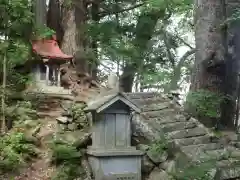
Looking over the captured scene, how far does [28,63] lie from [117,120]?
16.4ft

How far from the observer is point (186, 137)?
26.8ft

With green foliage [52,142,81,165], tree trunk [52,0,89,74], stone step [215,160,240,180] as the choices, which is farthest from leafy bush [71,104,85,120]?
tree trunk [52,0,89,74]

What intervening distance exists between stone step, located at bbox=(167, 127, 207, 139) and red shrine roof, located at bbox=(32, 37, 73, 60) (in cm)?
490

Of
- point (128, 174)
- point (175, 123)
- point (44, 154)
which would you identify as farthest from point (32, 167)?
point (175, 123)

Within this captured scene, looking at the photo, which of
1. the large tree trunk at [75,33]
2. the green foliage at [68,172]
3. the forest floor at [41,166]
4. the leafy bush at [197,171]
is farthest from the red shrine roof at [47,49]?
the leafy bush at [197,171]

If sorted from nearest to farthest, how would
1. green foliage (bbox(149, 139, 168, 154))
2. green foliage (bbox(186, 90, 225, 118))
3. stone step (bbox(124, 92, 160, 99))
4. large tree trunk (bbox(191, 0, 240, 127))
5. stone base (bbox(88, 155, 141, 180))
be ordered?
stone base (bbox(88, 155, 141, 180))
green foliage (bbox(149, 139, 168, 154))
green foliage (bbox(186, 90, 225, 118))
large tree trunk (bbox(191, 0, 240, 127))
stone step (bbox(124, 92, 160, 99))

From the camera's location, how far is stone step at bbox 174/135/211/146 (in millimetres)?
7832

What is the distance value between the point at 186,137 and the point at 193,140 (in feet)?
0.66

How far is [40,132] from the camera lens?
8695mm

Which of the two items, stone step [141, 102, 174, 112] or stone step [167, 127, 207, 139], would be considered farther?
stone step [141, 102, 174, 112]

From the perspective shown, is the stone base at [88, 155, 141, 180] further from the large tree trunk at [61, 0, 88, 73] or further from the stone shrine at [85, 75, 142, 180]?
the large tree trunk at [61, 0, 88, 73]

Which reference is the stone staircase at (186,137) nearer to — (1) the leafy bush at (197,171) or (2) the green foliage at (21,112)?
(1) the leafy bush at (197,171)

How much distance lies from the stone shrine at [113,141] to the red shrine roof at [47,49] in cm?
435

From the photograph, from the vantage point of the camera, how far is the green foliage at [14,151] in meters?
7.12
